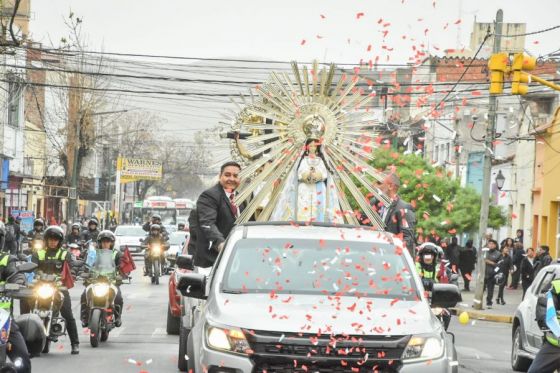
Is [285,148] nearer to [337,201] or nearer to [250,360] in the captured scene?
[337,201]

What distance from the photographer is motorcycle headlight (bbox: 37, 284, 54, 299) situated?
16016 mm

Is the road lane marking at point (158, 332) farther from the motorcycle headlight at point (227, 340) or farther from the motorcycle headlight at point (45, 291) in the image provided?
the motorcycle headlight at point (227, 340)

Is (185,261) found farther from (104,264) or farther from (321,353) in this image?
(104,264)

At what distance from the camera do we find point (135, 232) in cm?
5184

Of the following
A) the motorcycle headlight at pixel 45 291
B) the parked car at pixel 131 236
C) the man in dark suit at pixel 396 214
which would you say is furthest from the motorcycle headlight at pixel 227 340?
the parked car at pixel 131 236

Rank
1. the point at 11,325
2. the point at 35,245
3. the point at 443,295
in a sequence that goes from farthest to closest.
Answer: the point at 35,245
the point at 443,295
the point at 11,325

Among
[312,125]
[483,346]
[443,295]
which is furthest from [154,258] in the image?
[443,295]

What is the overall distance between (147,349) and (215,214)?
3.79 m

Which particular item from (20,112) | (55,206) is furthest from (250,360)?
(55,206)

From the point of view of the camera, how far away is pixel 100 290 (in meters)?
17.7

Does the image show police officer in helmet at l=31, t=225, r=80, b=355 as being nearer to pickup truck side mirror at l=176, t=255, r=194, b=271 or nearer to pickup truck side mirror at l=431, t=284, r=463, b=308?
pickup truck side mirror at l=176, t=255, r=194, b=271

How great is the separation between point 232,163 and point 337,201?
222cm

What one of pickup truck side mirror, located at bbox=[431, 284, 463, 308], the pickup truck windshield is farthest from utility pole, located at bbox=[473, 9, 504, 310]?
pickup truck side mirror, located at bbox=[431, 284, 463, 308]

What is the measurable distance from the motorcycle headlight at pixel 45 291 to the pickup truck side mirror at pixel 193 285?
21.6 feet
